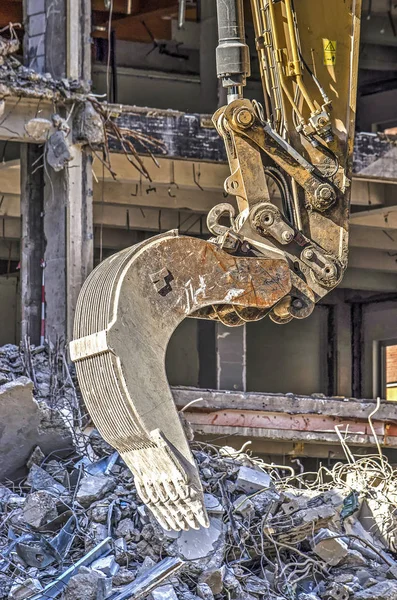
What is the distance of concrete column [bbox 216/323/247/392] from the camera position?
2000 centimetres

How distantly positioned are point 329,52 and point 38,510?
494 cm

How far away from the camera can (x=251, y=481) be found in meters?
10.8

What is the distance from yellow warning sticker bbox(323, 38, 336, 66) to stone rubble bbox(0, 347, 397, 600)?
412 centimetres

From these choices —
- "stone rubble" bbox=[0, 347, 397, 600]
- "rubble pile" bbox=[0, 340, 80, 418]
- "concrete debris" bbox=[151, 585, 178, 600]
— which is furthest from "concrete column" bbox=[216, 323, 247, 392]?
"concrete debris" bbox=[151, 585, 178, 600]

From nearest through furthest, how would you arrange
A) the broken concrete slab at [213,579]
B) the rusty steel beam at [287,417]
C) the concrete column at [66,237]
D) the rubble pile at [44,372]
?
the broken concrete slab at [213,579] → the rubble pile at [44,372] → the concrete column at [66,237] → the rusty steel beam at [287,417]

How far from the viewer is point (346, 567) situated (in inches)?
411

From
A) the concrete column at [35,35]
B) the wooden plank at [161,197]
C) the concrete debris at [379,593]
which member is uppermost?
the concrete column at [35,35]

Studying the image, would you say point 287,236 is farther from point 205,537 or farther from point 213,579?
point 205,537

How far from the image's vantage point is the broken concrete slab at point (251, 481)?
10.8 m

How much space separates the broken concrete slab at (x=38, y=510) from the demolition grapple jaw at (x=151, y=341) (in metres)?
4.62

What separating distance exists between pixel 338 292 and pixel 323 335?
0.88m

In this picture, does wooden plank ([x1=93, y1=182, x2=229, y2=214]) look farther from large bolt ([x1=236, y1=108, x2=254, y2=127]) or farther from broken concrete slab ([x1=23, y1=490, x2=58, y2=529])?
large bolt ([x1=236, y1=108, x2=254, y2=127])

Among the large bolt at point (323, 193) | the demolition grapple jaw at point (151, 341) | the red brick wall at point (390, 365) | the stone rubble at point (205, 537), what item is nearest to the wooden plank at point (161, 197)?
the red brick wall at point (390, 365)

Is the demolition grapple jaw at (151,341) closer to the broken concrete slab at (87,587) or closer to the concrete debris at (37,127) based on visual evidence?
the broken concrete slab at (87,587)
